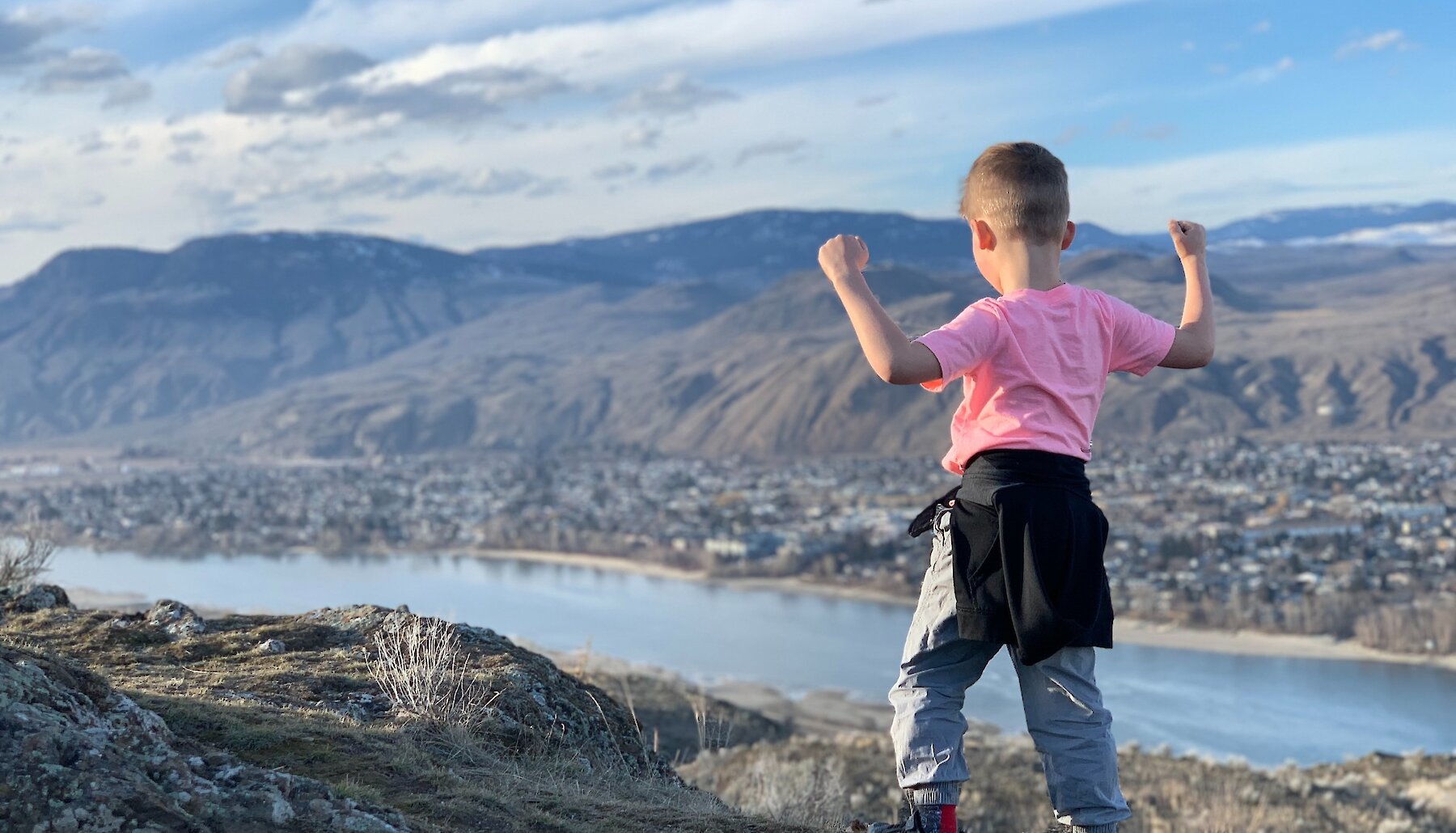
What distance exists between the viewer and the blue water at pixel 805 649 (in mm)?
26062

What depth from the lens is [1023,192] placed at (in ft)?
10.2

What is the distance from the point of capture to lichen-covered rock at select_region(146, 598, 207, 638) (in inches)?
215

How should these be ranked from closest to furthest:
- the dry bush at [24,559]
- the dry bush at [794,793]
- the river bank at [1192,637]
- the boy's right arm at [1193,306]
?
the boy's right arm at [1193,306], the dry bush at [794,793], the dry bush at [24,559], the river bank at [1192,637]

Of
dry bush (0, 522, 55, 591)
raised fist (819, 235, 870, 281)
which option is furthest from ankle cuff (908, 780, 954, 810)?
dry bush (0, 522, 55, 591)

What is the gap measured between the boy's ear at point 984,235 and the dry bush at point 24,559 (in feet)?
16.4

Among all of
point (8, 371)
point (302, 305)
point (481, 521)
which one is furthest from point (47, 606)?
point (302, 305)

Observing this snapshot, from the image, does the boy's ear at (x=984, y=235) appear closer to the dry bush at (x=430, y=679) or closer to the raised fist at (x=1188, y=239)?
the raised fist at (x=1188, y=239)

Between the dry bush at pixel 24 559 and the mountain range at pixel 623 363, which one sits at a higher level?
the mountain range at pixel 623 363

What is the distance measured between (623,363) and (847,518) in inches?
2939

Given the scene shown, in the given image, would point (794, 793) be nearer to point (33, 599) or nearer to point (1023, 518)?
point (33, 599)

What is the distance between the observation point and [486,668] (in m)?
5.03

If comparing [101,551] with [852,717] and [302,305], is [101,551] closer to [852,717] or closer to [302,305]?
[852,717]

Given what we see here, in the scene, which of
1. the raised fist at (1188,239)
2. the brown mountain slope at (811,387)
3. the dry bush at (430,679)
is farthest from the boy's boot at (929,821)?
the brown mountain slope at (811,387)

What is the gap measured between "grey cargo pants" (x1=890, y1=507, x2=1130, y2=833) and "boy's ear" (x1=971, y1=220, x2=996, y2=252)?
656mm
